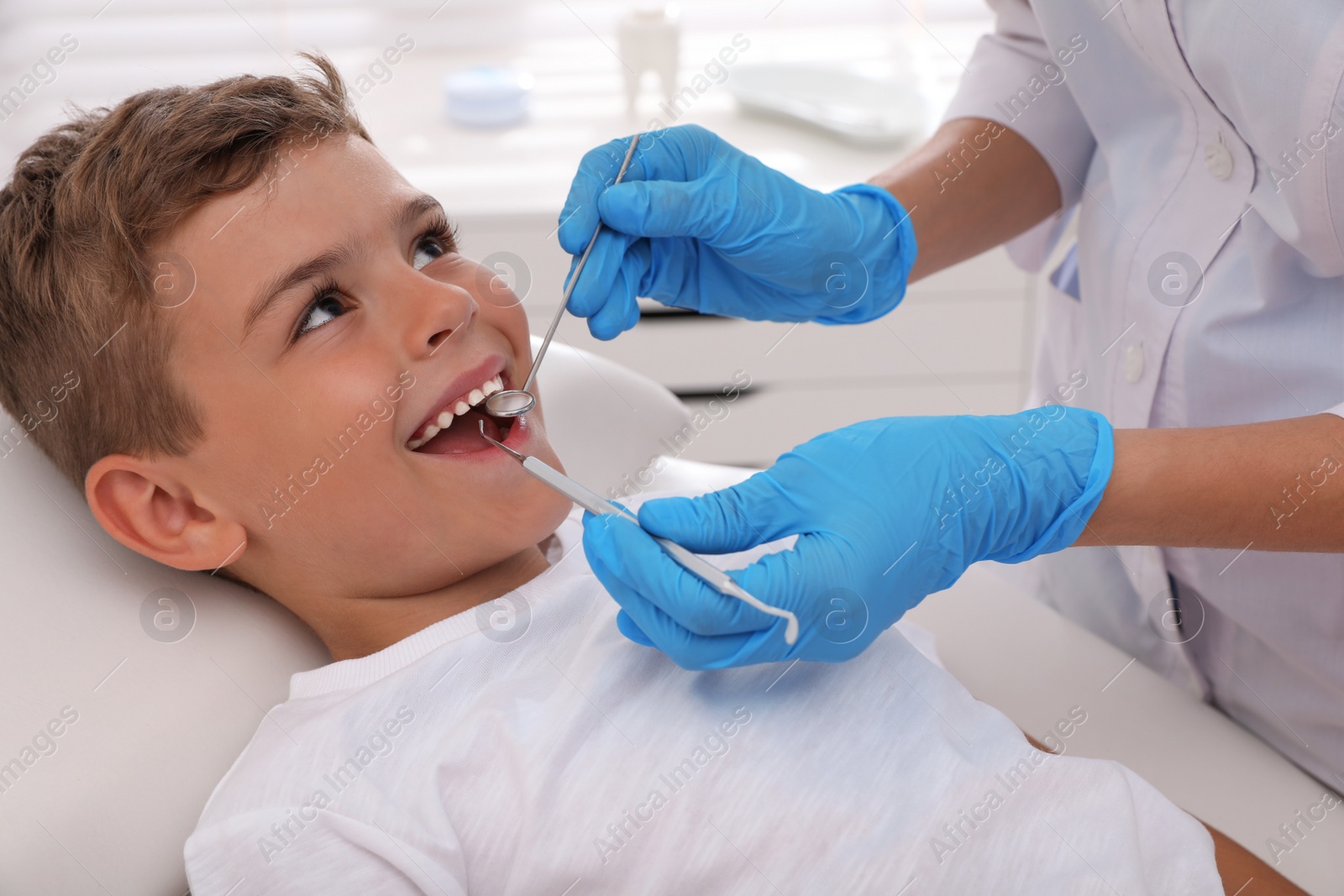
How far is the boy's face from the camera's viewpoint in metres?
1.05

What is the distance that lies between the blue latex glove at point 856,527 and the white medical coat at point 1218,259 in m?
0.20

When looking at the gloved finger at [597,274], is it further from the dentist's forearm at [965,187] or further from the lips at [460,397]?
the dentist's forearm at [965,187]

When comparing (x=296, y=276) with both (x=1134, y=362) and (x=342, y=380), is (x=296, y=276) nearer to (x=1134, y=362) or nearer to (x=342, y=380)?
(x=342, y=380)

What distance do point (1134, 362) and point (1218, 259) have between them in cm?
14

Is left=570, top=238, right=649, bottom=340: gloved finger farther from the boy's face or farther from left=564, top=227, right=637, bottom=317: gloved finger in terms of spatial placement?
the boy's face

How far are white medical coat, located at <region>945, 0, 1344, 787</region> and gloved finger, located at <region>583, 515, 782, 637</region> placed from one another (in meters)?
0.48

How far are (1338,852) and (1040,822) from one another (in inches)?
15.3

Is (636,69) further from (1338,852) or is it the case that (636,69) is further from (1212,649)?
(1338,852)

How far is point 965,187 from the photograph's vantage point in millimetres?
1400

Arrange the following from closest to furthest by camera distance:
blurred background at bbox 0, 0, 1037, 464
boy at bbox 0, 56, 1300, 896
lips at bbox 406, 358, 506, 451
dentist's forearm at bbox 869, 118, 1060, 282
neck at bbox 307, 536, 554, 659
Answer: boy at bbox 0, 56, 1300, 896 < lips at bbox 406, 358, 506, 451 < neck at bbox 307, 536, 554, 659 < dentist's forearm at bbox 869, 118, 1060, 282 < blurred background at bbox 0, 0, 1037, 464

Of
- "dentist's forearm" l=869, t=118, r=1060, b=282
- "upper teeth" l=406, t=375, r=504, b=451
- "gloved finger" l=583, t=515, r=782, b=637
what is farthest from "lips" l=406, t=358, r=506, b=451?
"dentist's forearm" l=869, t=118, r=1060, b=282

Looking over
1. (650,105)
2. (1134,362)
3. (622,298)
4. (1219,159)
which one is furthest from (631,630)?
(650,105)

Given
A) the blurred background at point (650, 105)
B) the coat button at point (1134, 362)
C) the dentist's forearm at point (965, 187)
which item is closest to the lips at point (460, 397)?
the dentist's forearm at point (965, 187)

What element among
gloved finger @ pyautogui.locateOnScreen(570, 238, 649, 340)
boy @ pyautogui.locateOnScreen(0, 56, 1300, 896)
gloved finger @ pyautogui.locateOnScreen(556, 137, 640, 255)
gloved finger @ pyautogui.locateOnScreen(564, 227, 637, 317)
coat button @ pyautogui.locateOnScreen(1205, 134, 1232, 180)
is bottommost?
boy @ pyautogui.locateOnScreen(0, 56, 1300, 896)
